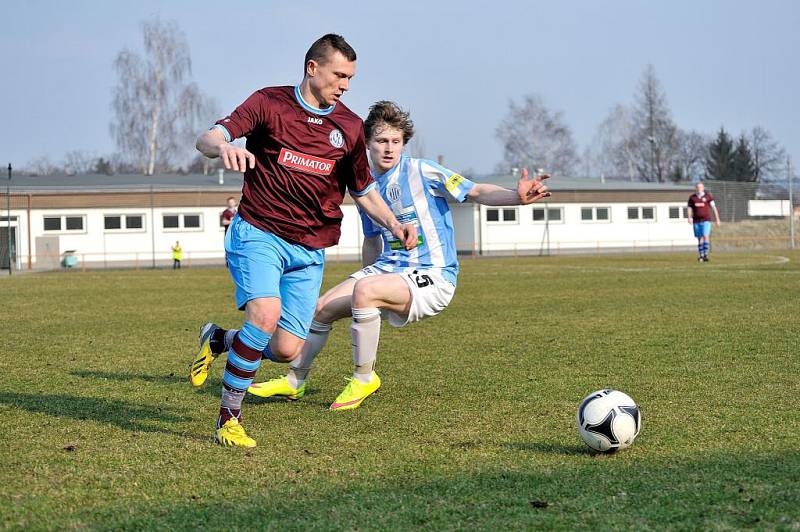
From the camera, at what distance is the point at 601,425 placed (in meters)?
4.62

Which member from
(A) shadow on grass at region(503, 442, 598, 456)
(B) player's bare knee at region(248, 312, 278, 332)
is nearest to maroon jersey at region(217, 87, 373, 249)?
(B) player's bare knee at region(248, 312, 278, 332)

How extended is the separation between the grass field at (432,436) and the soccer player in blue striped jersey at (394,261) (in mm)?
338

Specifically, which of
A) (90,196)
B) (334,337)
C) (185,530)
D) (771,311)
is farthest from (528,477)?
(90,196)

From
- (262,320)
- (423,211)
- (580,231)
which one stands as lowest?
(262,320)

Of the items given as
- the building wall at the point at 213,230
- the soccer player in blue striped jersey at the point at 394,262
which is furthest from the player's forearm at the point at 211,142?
the building wall at the point at 213,230

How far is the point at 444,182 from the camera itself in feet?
22.9

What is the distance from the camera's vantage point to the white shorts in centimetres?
675

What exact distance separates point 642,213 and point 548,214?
7.19 meters

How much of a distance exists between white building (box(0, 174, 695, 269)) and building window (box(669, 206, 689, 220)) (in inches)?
2.4

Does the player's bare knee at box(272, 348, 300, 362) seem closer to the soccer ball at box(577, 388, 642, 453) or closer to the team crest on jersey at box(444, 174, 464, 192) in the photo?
the team crest on jersey at box(444, 174, 464, 192)

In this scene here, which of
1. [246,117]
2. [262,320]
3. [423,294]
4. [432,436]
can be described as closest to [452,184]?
[423,294]

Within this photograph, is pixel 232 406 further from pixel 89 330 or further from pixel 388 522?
pixel 89 330

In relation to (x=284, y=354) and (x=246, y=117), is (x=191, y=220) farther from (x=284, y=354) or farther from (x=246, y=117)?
(x=246, y=117)

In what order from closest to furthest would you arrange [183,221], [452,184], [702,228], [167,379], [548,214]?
[452,184] → [167,379] → [702,228] → [183,221] → [548,214]
